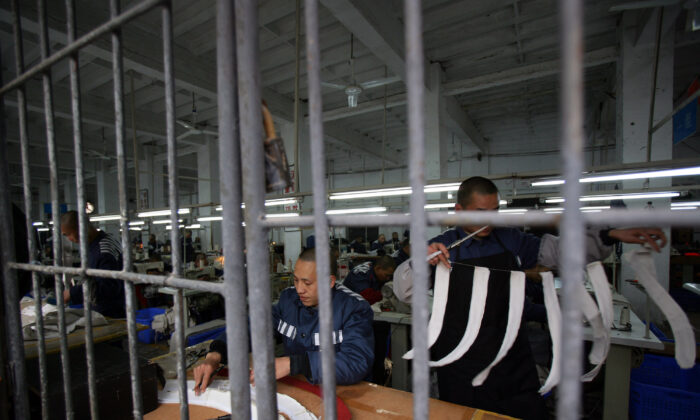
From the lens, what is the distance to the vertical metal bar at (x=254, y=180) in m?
0.61

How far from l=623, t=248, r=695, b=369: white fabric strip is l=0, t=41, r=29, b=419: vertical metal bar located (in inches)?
75.1

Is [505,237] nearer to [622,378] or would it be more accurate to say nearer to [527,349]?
[527,349]

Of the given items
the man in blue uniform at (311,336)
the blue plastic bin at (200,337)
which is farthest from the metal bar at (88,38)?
the blue plastic bin at (200,337)

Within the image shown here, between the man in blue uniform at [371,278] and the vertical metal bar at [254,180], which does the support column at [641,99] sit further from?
the vertical metal bar at [254,180]

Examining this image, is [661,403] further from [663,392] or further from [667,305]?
[667,305]

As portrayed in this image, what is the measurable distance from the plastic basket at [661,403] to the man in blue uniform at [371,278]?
237 cm

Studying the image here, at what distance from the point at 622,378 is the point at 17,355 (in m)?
3.69

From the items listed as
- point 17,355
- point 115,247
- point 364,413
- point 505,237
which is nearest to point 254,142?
point 364,413

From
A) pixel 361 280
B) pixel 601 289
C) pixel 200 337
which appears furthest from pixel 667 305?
pixel 361 280

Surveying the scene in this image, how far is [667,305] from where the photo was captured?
66cm

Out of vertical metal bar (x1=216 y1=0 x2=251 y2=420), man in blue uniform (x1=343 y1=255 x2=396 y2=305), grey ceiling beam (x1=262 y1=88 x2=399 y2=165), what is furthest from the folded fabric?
grey ceiling beam (x1=262 y1=88 x2=399 y2=165)

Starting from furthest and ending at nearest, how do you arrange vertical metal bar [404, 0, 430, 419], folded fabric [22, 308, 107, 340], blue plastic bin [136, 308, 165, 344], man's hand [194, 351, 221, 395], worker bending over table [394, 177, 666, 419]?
blue plastic bin [136, 308, 165, 344], folded fabric [22, 308, 107, 340], worker bending over table [394, 177, 666, 419], man's hand [194, 351, 221, 395], vertical metal bar [404, 0, 430, 419]

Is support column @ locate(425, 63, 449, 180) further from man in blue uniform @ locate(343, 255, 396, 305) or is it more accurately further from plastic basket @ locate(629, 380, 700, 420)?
plastic basket @ locate(629, 380, 700, 420)

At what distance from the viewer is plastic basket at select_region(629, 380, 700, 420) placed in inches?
85.4
